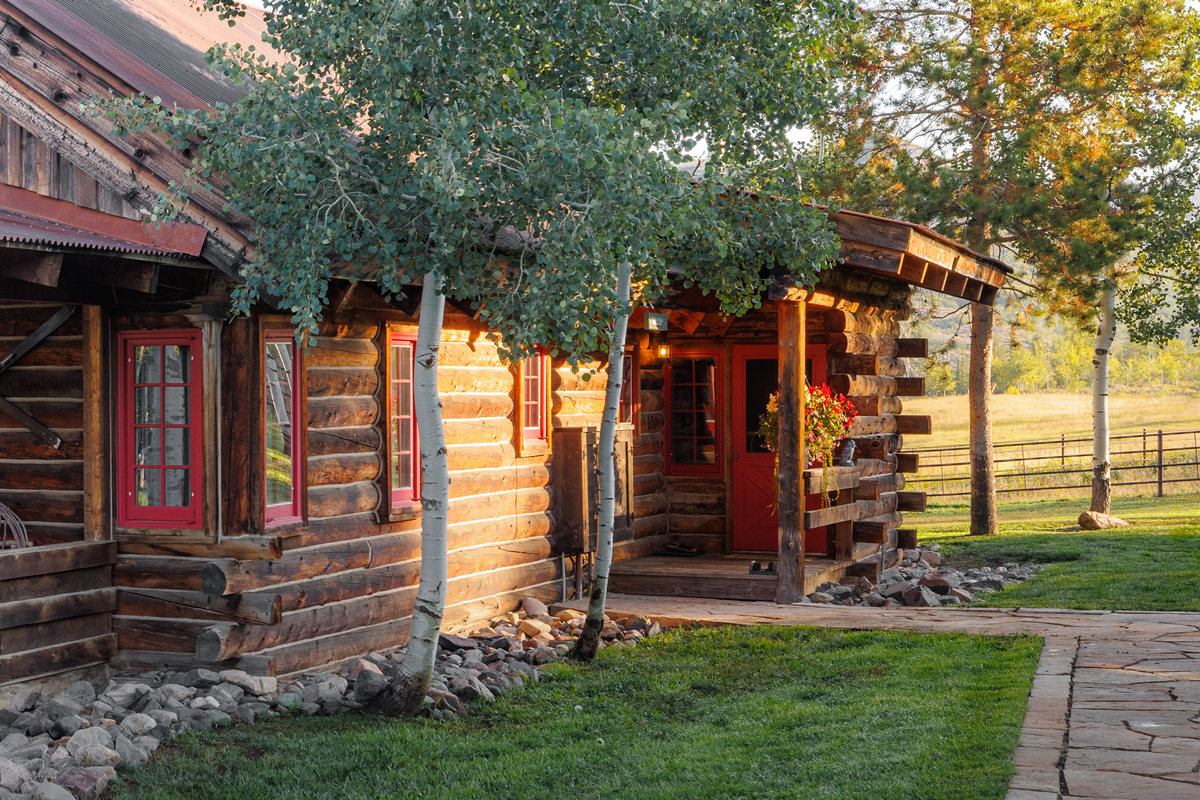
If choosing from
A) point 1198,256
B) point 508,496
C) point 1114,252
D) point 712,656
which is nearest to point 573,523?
point 508,496

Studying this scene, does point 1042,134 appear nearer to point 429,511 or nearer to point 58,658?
point 429,511

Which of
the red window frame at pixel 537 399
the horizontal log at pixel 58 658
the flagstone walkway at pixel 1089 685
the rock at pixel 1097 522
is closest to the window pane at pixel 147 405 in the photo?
the horizontal log at pixel 58 658

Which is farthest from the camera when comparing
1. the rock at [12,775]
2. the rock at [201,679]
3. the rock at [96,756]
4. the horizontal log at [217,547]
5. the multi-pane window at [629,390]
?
the multi-pane window at [629,390]

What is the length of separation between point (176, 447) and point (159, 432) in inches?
6.9

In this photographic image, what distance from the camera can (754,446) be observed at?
42.4ft

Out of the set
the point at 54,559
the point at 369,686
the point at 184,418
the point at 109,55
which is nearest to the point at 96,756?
the point at 369,686

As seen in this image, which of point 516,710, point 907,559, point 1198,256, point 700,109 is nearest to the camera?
point 516,710

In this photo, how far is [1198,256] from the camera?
1812cm

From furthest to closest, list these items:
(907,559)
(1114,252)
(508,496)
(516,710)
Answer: (1114,252), (907,559), (508,496), (516,710)

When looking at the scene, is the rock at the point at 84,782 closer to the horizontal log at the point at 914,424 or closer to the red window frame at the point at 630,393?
the red window frame at the point at 630,393

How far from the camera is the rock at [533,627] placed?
9.14 meters

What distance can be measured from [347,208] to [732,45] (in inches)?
111

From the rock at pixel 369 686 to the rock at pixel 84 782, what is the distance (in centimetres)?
168

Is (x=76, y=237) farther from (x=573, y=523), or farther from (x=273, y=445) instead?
(x=573, y=523)
